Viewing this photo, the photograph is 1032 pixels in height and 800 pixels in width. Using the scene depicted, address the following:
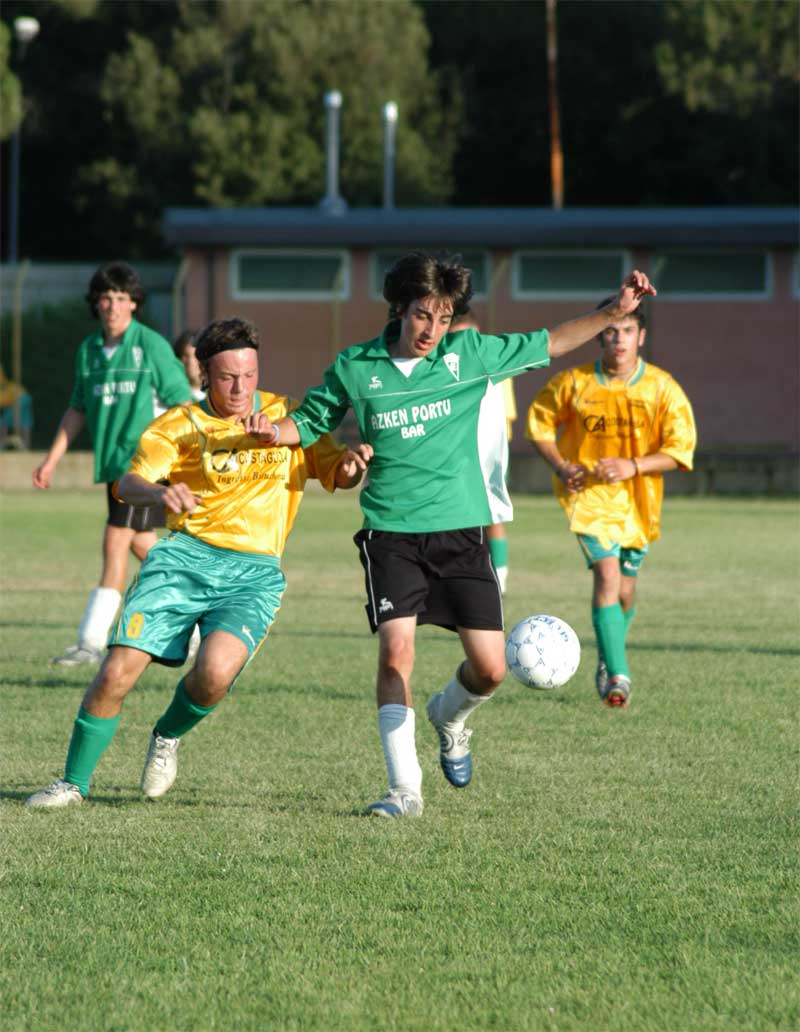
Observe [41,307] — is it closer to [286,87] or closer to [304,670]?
[286,87]

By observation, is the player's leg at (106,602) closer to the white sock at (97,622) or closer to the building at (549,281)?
the white sock at (97,622)

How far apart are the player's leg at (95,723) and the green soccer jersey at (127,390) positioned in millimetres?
3585

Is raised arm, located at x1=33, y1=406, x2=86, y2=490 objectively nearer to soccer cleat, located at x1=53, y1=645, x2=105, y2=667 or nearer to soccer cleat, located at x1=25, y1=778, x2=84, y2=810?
soccer cleat, located at x1=53, y1=645, x2=105, y2=667

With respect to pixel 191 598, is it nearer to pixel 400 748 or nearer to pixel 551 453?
pixel 400 748

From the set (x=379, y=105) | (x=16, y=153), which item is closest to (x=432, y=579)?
(x=16, y=153)

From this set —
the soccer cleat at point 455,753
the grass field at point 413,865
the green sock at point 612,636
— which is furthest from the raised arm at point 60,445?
the soccer cleat at point 455,753

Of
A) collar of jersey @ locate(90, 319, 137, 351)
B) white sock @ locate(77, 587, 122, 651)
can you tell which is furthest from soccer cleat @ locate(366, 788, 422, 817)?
collar of jersey @ locate(90, 319, 137, 351)

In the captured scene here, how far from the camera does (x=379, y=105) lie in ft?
146

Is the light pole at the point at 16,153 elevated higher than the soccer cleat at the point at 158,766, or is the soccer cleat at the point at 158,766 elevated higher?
the light pole at the point at 16,153

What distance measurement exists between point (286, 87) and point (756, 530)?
1141 inches

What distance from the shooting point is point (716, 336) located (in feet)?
88.3

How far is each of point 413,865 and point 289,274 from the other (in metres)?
23.6

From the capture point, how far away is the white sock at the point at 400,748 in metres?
5.40

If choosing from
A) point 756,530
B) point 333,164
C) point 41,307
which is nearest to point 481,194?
point 333,164
